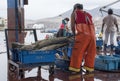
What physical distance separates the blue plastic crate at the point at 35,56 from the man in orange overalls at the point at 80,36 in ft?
1.78

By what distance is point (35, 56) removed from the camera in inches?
291

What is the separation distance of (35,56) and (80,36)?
1129 millimetres

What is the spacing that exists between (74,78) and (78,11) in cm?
154

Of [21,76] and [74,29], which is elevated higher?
[74,29]

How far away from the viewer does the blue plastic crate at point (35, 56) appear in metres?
7.27

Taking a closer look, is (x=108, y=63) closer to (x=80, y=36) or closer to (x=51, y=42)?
(x=80, y=36)

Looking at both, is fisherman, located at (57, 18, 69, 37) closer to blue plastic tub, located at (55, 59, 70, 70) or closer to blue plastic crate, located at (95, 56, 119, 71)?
blue plastic tub, located at (55, 59, 70, 70)

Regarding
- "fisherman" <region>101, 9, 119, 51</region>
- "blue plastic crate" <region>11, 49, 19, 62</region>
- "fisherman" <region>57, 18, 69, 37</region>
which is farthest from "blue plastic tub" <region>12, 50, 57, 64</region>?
"fisherman" <region>57, 18, 69, 37</region>

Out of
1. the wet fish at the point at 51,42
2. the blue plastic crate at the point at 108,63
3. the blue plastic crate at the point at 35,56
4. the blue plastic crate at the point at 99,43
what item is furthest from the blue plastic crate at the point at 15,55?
the blue plastic crate at the point at 99,43

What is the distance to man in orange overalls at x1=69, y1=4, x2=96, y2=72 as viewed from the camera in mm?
7582

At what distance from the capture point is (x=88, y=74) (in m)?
7.90

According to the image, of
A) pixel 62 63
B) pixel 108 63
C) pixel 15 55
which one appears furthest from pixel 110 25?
pixel 15 55

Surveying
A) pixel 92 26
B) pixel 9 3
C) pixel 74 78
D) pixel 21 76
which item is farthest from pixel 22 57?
pixel 9 3

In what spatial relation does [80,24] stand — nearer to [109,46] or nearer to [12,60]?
[12,60]
